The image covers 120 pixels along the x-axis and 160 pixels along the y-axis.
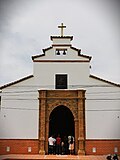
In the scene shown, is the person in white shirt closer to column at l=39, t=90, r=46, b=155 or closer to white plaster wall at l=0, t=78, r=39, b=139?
column at l=39, t=90, r=46, b=155

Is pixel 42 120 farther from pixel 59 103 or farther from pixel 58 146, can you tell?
pixel 58 146

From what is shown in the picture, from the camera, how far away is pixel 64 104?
9.72m

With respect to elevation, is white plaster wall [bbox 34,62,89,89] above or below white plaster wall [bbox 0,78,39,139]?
above

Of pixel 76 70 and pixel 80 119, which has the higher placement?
pixel 76 70

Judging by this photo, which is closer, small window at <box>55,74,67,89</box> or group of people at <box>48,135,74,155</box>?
group of people at <box>48,135,74,155</box>

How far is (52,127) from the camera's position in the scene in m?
10.6

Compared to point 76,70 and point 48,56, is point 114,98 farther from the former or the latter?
point 48,56

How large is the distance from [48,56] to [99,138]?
3.04 m

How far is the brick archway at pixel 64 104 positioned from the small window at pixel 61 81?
17cm

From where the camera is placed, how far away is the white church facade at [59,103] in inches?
368

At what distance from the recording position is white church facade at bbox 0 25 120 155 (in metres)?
9.34

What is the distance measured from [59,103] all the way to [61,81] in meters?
0.70

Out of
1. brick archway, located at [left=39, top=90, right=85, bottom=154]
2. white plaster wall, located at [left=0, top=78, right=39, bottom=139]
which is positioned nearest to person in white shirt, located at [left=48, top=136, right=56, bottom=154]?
brick archway, located at [left=39, top=90, right=85, bottom=154]

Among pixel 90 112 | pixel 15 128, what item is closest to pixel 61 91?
pixel 90 112
